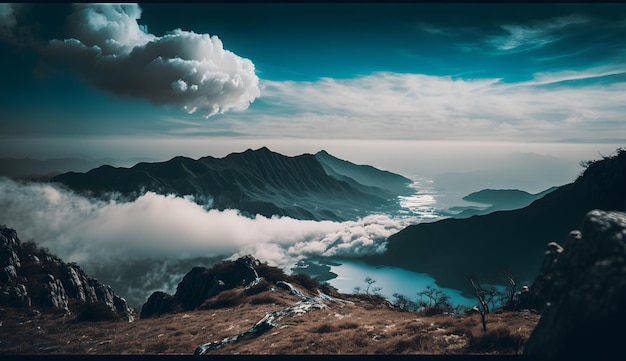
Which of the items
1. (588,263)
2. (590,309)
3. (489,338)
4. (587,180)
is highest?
(587,180)

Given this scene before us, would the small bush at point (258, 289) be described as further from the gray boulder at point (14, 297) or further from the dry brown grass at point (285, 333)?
the gray boulder at point (14, 297)

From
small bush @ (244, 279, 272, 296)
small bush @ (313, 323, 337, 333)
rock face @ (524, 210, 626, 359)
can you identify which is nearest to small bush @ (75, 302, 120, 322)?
small bush @ (244, 279, 272, 296)

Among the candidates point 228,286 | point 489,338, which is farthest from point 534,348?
point 228,286

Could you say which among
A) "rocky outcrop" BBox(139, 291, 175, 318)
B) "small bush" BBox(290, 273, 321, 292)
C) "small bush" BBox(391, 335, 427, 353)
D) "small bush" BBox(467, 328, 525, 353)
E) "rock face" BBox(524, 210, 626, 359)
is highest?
"rock face" BBox(524, 210, 626, 359)

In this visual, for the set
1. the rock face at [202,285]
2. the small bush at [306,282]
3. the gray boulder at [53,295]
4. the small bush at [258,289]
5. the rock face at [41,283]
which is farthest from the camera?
the rock face at [202,285]

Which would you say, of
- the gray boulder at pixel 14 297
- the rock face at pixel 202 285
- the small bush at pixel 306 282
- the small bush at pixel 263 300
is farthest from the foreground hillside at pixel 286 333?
the rock face at pixel 202 285

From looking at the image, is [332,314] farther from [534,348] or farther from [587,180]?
[587,180]

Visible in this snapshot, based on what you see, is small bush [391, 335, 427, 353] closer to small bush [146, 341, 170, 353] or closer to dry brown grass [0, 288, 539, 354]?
dry brown grass [0, 288, 539, 354]
